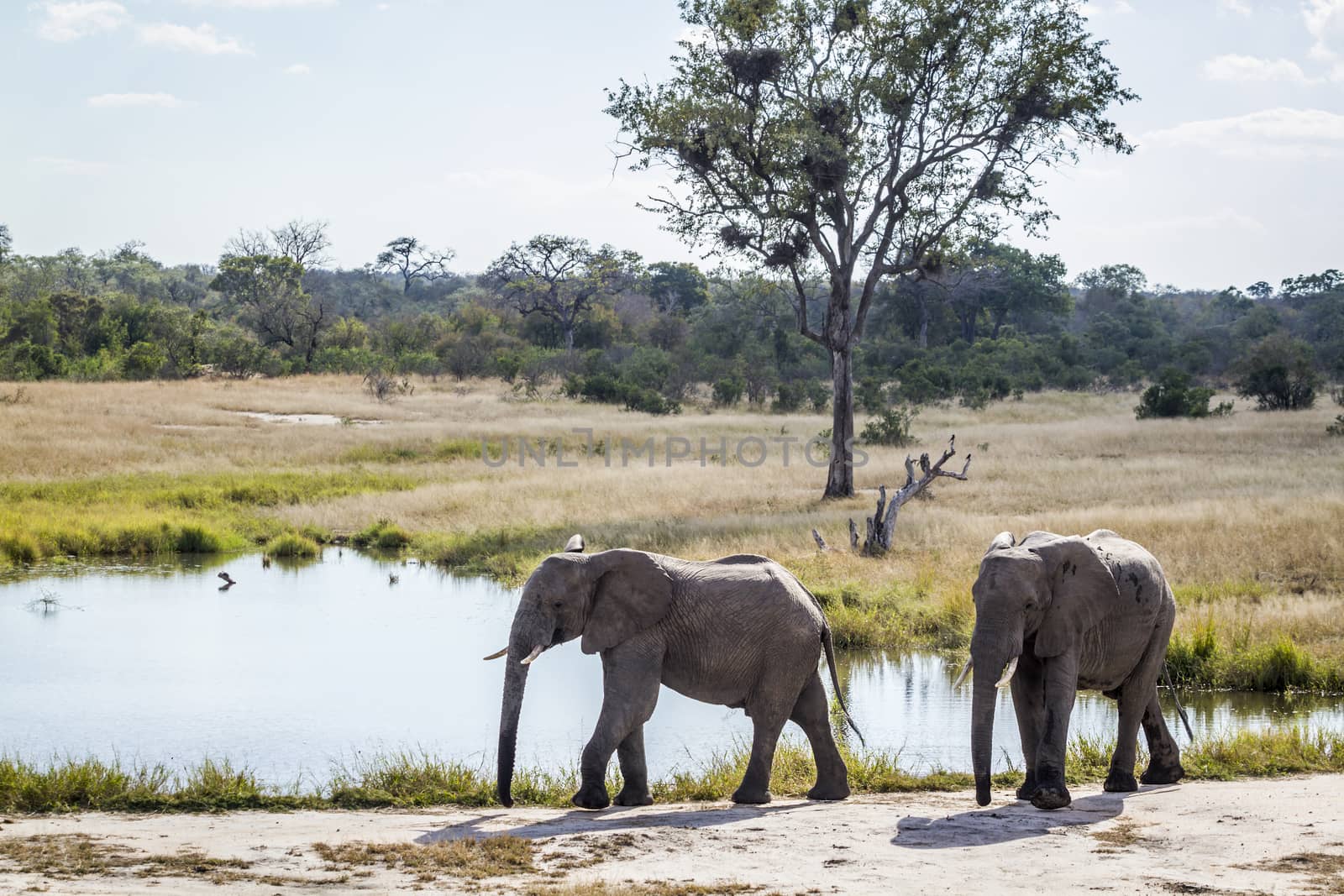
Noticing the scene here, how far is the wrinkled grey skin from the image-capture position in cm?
711

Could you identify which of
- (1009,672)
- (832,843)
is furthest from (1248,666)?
(832,843)

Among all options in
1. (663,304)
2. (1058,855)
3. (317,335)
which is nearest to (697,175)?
(1058,855)

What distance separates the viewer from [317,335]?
225 ft

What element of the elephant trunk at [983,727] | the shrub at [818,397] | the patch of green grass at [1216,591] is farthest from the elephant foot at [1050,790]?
the shrub at [818,397]

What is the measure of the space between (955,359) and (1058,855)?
57804mm

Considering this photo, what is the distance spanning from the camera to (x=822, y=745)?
8.09m

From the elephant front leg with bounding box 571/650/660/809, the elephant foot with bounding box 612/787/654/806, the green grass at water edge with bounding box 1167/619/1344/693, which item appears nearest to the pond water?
the green grass at water edge with bounding box 1167/619/1344/693

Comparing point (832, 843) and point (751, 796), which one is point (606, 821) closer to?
point (751, 796)

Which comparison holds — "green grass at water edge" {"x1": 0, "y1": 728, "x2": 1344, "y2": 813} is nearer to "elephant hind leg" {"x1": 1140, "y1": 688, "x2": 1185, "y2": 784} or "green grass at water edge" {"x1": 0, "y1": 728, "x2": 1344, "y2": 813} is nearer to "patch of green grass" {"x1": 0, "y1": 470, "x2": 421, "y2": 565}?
"elephant hind leg" {"x1": 1140, "y1": 688, "x2": 1185, "y2": 784}

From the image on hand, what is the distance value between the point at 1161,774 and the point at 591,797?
3639mm

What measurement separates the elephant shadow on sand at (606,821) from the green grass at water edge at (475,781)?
0.58m

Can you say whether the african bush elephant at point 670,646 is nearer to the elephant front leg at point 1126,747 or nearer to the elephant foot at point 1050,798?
the elephant foot at point 1050,798

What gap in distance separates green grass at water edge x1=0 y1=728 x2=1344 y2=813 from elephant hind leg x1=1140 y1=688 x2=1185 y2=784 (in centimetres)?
36

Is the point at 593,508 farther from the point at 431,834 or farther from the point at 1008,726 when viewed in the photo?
the point at 431,834
